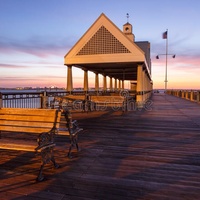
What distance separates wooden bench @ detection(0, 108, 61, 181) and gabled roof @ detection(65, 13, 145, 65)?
11767 mm

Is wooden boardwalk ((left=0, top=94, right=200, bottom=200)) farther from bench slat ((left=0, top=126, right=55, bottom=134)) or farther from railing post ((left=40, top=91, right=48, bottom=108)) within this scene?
railing post ((left=40, top=91, right=48, bottom=108))

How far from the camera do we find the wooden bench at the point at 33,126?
2977 millimetres

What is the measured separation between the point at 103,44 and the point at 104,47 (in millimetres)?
261

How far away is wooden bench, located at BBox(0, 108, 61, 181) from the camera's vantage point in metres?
2.98

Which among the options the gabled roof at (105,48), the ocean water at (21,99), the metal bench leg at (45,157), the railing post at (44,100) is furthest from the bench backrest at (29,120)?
the gabled roof at (105,48)

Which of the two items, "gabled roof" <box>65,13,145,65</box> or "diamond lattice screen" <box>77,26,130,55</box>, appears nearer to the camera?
"gabled roof" <box>65,13,145,65</box>

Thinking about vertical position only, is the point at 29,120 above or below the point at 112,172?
above

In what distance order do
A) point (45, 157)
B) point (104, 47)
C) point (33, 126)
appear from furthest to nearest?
point (104, 47) < point (33, 126) < point (45, 157)

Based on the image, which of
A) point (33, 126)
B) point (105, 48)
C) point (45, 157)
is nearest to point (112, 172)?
point (45, 157)

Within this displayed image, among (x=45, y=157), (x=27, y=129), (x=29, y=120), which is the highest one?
(x=29, y=120)

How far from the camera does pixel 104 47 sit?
14.7 m

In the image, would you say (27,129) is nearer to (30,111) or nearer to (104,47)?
(30,111)

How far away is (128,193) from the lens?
2.40 metres

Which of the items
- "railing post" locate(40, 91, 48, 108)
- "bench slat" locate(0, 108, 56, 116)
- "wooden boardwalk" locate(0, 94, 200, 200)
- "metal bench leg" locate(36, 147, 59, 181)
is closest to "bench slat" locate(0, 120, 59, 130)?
"bench slat" locate(0, 108, 56, 116)
